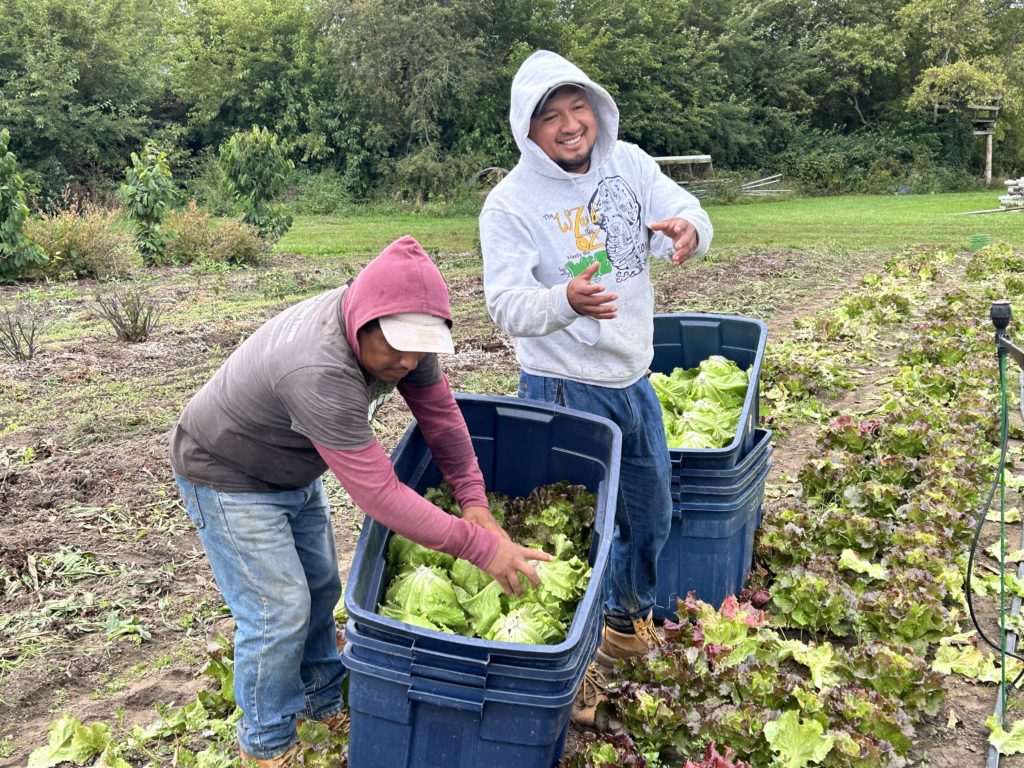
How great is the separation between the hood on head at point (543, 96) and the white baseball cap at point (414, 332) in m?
0.89

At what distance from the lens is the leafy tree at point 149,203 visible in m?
14.4

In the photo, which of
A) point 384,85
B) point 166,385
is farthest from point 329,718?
point 384,85

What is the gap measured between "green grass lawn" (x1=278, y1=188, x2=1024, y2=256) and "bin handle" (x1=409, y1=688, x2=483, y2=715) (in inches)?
547

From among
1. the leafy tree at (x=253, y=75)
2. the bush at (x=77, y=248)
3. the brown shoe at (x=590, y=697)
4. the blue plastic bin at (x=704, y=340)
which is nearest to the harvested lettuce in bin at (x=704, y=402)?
the blue plastic bin at (x=704, y=340)

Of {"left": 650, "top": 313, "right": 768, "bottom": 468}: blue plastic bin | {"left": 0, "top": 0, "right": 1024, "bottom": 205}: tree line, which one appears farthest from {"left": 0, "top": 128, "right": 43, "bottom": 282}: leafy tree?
{"left": 0, "top": 0, "right": 1024, "bottom": 205}: tree line

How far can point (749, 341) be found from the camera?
430cm

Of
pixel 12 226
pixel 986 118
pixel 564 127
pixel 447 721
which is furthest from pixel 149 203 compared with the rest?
pixel 986 118

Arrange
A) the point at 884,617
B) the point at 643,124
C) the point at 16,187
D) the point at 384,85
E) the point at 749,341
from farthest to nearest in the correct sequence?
1. the point at 643,124
2. the point at 384,85
3. the point at 16,187
4. the point at 749,341
5. the point at 884,617

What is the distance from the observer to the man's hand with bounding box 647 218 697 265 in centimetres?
293

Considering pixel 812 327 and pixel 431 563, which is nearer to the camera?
pixel 431 563

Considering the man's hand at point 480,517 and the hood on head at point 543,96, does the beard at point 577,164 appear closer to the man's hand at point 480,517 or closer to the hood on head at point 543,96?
the hood on head at point 543,96

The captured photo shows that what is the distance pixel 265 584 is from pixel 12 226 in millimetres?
12243

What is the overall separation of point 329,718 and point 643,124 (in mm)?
32384

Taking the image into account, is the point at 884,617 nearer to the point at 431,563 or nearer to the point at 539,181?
the point at 431,563
